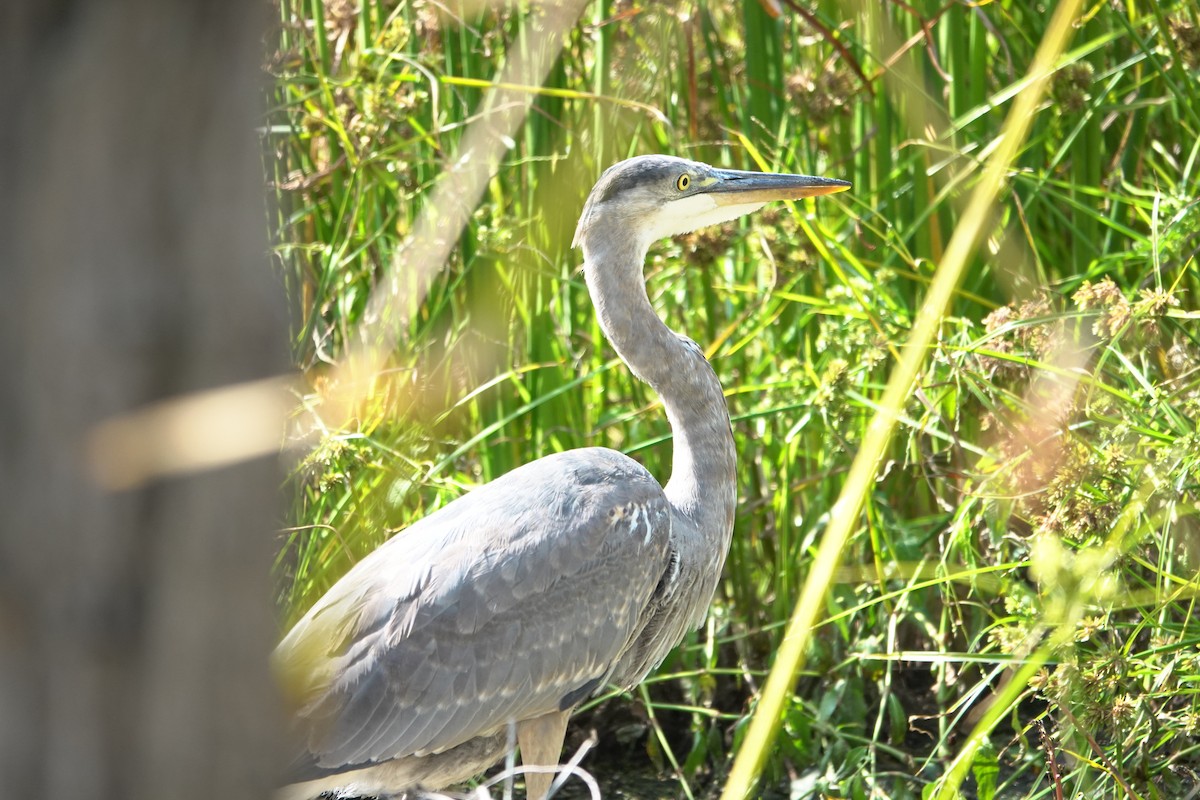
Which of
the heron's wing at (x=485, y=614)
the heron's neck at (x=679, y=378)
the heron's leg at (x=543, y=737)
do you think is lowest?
the heron's leg at (x=543, y=737)

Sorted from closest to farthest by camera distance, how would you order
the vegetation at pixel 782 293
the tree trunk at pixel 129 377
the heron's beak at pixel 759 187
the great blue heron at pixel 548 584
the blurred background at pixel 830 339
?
1. the tree trunk at pixel 129 377
2. the blurred background at pixel 830 339
3. the great blue heron at pixel 548 584
4. the heron's beak at pixel 759 187
5. the vegetation at pixel 782 293

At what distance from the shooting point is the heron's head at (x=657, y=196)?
3.06 metres

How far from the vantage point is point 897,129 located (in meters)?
3.70

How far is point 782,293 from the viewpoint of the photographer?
10.1 ft

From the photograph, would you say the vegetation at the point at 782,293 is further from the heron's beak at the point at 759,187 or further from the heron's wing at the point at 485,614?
the heron's wing at the point at 485,614

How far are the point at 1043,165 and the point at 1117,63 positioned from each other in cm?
34

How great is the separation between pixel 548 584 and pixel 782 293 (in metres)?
0.88

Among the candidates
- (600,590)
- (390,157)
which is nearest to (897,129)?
(390,157)

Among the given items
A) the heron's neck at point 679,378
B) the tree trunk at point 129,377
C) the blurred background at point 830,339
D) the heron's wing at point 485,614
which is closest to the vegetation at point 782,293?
the blurred background at point 830,339

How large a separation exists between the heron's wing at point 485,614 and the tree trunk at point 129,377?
6.51 ft

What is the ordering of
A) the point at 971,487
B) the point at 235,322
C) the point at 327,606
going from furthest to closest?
the point at 971,487 → the point at 327,606 → the point at 235,322

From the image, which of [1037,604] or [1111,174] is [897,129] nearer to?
[1111,174]

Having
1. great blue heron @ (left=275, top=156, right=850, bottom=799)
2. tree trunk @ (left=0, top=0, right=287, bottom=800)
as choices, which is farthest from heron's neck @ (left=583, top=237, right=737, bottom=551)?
tree trunk @ (left=0, top=0, right=287, bottom=800)

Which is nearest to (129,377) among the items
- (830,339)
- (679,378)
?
(679,378)
